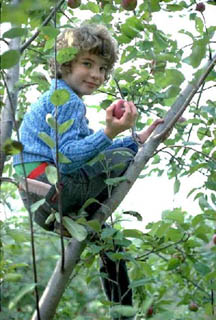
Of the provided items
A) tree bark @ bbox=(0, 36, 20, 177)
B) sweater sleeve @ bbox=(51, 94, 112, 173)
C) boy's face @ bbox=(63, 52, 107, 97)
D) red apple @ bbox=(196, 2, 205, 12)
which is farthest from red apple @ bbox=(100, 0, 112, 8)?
tree bark @ bbox=(0, 36, 20, 177)

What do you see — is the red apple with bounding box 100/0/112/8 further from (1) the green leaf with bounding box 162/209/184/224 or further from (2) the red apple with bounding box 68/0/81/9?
(1) the green leaf with bounding box 162/209/184/224

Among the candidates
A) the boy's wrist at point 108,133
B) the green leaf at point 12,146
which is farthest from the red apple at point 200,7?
the green leaf at point 12,146

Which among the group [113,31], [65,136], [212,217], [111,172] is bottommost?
[212,217]

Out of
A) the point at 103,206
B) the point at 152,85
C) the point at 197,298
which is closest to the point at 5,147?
the point at 103,206

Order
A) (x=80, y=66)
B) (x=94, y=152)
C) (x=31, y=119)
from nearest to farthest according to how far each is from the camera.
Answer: (x=94, y=152) < (x=31, y=119) < (x=80, y=66)

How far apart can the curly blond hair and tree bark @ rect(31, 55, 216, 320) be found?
61 cm

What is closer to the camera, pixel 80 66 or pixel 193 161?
pixel 80 66

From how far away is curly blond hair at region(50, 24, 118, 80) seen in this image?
2.11m

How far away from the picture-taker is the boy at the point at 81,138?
1.62 m

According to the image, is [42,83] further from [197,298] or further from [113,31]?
[197,298]

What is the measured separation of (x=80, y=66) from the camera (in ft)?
6.84

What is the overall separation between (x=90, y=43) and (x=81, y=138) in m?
0.51

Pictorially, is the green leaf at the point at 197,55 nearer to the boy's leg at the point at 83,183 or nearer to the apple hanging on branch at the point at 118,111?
the apple hanging on branch at the point at 118,111

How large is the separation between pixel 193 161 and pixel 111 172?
662 millimetres
